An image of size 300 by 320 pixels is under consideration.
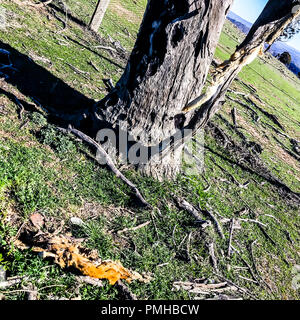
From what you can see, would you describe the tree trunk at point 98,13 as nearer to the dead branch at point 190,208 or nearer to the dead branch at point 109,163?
the dead branch at point 109,163

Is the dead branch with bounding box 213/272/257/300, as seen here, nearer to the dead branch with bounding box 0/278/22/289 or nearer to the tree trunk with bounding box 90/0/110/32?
the dead branch with bounding box 0/278/22/289

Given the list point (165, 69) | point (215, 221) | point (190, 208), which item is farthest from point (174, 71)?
point (215, 221)

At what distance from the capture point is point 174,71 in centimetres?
450

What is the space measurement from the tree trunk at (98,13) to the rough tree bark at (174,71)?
6.99 meters

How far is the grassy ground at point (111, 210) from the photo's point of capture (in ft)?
11.3

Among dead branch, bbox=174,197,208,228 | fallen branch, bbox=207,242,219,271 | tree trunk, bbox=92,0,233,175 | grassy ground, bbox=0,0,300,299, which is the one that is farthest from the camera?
dead branch, bbox=174,197,208,228

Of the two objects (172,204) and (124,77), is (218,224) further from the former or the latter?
(124,77)

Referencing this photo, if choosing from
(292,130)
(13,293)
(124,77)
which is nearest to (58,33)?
(124,77)

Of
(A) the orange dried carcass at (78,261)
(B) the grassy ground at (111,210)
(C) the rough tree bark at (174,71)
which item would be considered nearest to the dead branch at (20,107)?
(B) the grassy ground at (111,210)

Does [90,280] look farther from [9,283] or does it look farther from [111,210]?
[111,210]

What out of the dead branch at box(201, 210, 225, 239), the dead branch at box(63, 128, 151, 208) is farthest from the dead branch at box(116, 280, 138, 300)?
the dead branch at box(201, 210, 225, 239)

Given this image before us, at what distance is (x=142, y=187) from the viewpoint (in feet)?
16.6

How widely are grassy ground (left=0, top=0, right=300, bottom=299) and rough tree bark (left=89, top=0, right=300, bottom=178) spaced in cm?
86

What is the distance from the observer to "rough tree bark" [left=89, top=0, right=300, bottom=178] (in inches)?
149
